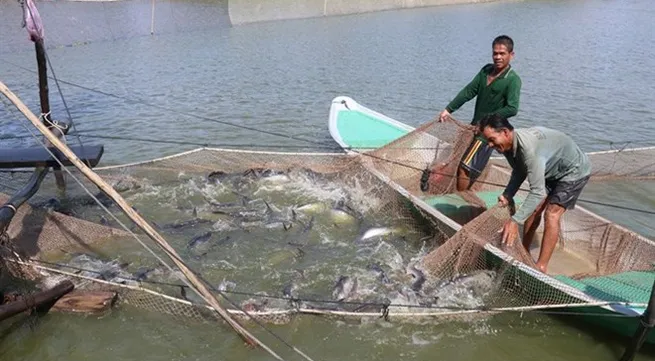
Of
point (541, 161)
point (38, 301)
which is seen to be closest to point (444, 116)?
point (541, 161)

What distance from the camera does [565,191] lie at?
17.2 ft

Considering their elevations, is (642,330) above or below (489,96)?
below

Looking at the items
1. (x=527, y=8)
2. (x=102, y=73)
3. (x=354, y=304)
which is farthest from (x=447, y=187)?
(x=527, y=8)

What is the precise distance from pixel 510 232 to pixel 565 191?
794 mm

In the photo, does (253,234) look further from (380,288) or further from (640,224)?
(640,224)

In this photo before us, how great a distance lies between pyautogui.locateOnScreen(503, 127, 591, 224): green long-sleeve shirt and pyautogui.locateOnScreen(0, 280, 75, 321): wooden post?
16.4 feet

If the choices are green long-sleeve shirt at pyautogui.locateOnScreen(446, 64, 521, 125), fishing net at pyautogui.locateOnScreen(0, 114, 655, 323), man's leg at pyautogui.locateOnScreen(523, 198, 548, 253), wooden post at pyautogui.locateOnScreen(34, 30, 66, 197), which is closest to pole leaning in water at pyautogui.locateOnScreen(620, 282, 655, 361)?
fishing net at pyautogui.locateOnScreen(0, 114, 655, 323)

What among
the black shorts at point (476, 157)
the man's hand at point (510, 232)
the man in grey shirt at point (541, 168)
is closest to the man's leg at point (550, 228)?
the man in grey shirt at point (541, 168)

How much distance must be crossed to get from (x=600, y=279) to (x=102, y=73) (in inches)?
672

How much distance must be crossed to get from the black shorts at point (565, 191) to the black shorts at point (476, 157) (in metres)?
1.96

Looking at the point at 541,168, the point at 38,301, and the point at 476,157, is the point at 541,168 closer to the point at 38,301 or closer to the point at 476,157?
the point at 476,157

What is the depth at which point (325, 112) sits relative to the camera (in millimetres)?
13898

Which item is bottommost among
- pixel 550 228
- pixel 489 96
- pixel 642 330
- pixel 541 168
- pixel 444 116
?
pixel 642 330

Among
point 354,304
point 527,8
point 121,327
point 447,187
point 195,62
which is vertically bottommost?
point 121,327
